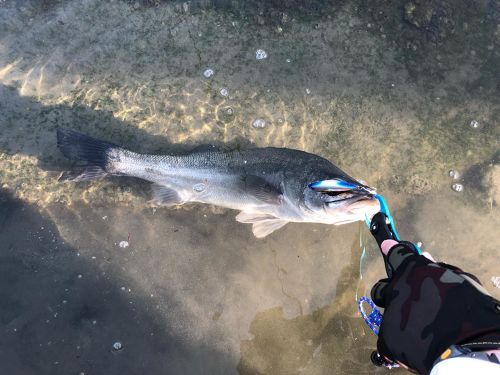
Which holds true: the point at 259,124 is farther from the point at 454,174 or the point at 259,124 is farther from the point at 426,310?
the point at 426,310

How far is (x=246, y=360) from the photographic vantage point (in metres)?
5.11

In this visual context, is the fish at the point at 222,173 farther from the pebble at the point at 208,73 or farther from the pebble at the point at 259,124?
the pebble at the point at 208,73

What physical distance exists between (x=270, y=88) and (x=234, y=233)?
7.19ft

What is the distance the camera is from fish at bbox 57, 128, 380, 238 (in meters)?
4.96

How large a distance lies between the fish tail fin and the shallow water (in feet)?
1.14

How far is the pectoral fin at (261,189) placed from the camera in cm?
498

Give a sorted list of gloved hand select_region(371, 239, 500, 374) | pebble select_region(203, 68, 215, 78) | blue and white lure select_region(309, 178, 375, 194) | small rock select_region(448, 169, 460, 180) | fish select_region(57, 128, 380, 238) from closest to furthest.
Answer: gloved hand select_region(371, 239, 500, 374)
blue and white lure select_region(309, 178, 375, 194)
fish select_region(57, 128, 380, 238)
small rock select_region(448, 169, 460, 180)
pebble select_region(203, 68, 215, 78)

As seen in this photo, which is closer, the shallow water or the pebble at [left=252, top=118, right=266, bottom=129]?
the shallow water

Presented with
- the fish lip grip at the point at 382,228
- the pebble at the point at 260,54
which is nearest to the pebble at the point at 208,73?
the pebble at the point at 260,54

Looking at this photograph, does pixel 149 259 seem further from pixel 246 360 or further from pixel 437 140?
pixel 437 140

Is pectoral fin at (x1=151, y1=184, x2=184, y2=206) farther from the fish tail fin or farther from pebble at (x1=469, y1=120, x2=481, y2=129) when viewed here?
pebble at (x1=469, y1=120, x2=481, y2=129)

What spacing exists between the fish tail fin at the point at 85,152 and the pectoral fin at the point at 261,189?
1802 mm

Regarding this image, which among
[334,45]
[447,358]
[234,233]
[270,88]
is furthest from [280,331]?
[334,45]

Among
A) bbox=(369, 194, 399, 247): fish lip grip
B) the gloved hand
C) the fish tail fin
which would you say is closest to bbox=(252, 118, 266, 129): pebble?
the fish tail fin
